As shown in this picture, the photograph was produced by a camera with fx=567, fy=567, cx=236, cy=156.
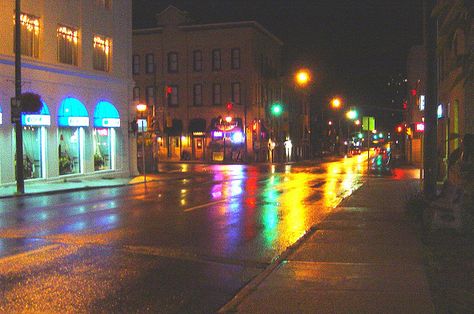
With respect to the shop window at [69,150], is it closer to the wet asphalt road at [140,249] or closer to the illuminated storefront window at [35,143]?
the illuminated storefront window at [35,143]

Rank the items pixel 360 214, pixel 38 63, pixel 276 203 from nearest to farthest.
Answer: pixel 360 214 → pixel 276 203 → pixel 38 63

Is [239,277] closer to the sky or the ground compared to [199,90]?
closer to the ground

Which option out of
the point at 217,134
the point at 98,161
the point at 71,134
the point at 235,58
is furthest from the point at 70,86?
the point at 235,58

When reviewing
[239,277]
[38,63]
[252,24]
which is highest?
[252,24]

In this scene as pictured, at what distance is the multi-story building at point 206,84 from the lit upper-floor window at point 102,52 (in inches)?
1061

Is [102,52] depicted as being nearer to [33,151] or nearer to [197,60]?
[33,151]

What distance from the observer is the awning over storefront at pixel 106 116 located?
1211 inches

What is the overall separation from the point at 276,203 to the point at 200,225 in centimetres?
534

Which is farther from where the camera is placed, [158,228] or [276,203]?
[276,203]

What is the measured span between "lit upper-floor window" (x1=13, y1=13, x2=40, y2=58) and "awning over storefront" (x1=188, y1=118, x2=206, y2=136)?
35.8 metres

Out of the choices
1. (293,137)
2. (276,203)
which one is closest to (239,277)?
(276,203)

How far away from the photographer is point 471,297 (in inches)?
237

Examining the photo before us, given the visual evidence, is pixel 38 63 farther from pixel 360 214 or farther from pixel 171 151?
pixel 171 151

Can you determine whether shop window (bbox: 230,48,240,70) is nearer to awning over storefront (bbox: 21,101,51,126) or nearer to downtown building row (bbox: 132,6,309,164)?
downtown building row (bbox: 132,6,309,164)
